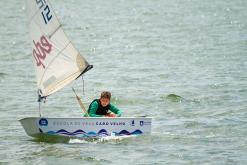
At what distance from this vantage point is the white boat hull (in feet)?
82.6

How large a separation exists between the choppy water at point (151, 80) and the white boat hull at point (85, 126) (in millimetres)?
481

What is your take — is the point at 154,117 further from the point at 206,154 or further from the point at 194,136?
the point at 206,154

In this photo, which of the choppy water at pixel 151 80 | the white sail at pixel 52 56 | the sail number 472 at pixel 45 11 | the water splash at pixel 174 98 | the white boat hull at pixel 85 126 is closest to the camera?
the white boat hull at pixel 85 126

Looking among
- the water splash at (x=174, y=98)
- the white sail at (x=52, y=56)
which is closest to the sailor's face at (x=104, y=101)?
the white sail at (x=52, y=56)

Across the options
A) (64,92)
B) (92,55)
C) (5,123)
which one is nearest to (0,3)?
(92,55)

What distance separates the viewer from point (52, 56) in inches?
1052

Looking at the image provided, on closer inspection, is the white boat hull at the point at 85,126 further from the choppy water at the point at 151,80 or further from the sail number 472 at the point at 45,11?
the sail number 472 at the point at 45,11

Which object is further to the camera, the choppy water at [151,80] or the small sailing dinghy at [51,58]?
the small sailing dinghy at [51,58]

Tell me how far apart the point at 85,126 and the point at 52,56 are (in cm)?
294

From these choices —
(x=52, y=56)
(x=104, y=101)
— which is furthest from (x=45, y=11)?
(x=104, y=101)

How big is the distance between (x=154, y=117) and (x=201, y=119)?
72.6 inches

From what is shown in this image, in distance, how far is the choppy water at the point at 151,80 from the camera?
1003 inches

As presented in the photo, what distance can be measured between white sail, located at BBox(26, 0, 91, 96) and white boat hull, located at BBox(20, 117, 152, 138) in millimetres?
1431

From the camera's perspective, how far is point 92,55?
49.8 m
